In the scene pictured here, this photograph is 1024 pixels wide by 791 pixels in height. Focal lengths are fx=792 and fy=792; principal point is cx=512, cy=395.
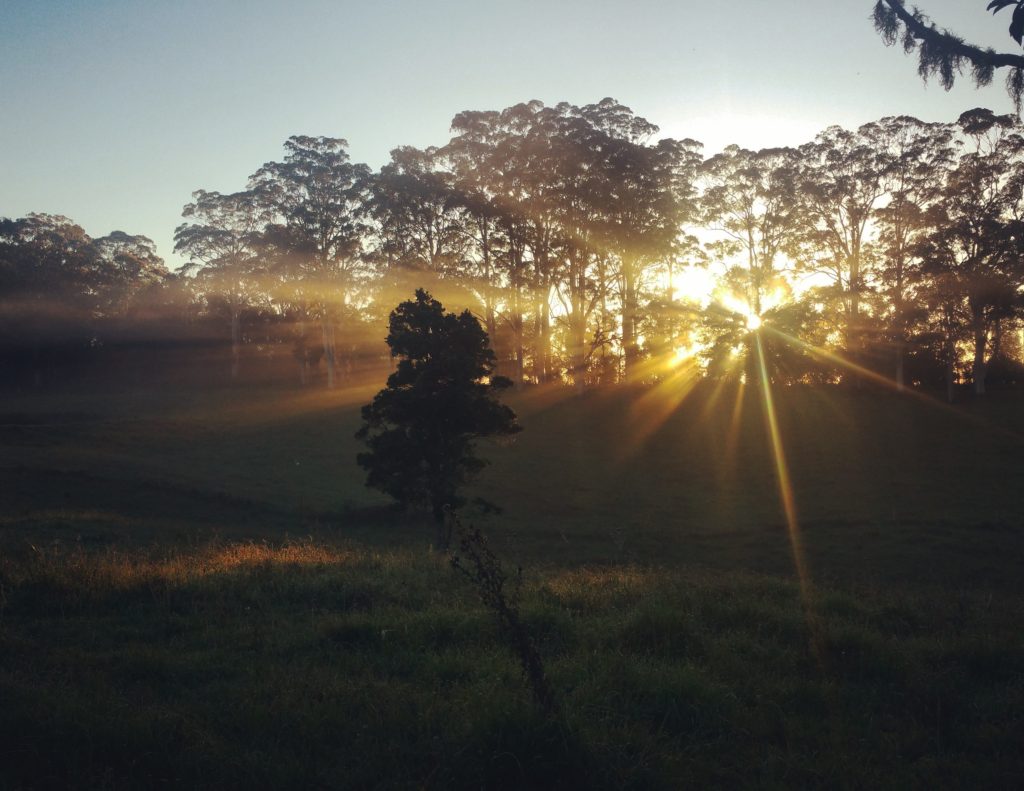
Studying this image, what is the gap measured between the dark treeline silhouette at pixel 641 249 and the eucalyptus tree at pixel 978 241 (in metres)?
0.10

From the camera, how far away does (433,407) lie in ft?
69.9

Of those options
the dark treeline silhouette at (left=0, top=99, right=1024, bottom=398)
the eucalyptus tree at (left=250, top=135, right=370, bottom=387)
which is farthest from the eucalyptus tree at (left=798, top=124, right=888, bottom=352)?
the eucalyptus tree at (left=250, top=135, right=370, bottom=387)

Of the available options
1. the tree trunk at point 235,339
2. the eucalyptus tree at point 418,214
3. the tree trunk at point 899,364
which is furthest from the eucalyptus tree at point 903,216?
the tree trunk at point 235,339

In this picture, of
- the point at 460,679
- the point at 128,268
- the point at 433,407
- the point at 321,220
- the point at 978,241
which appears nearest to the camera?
the point at 460,679

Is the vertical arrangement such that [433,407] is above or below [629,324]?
below

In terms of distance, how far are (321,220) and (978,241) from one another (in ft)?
125

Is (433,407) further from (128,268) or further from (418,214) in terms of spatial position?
(128,268)

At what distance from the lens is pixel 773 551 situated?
21.5 metres

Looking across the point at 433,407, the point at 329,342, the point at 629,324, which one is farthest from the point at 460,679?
the point at 329,342

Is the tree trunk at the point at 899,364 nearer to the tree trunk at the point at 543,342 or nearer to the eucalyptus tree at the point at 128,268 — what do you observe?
the tree trunk at the point at 543,342

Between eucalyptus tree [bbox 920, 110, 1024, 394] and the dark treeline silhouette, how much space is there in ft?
0.32

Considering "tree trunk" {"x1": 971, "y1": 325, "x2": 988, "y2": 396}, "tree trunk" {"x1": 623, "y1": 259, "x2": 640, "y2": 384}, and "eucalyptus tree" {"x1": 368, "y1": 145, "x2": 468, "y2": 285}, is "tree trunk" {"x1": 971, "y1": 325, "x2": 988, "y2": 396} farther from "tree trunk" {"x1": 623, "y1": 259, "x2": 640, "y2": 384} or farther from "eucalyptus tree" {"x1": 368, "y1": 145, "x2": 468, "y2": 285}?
"eucalyptus tree" {"x1": 368, "y1": 145, "x2": 468, "y2": 285}

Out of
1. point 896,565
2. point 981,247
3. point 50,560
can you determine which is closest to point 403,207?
point 981,247

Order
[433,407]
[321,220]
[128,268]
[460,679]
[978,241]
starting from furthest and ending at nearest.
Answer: [128,268] → [321,220] → [978,241] → [433,407] → [460,679]
